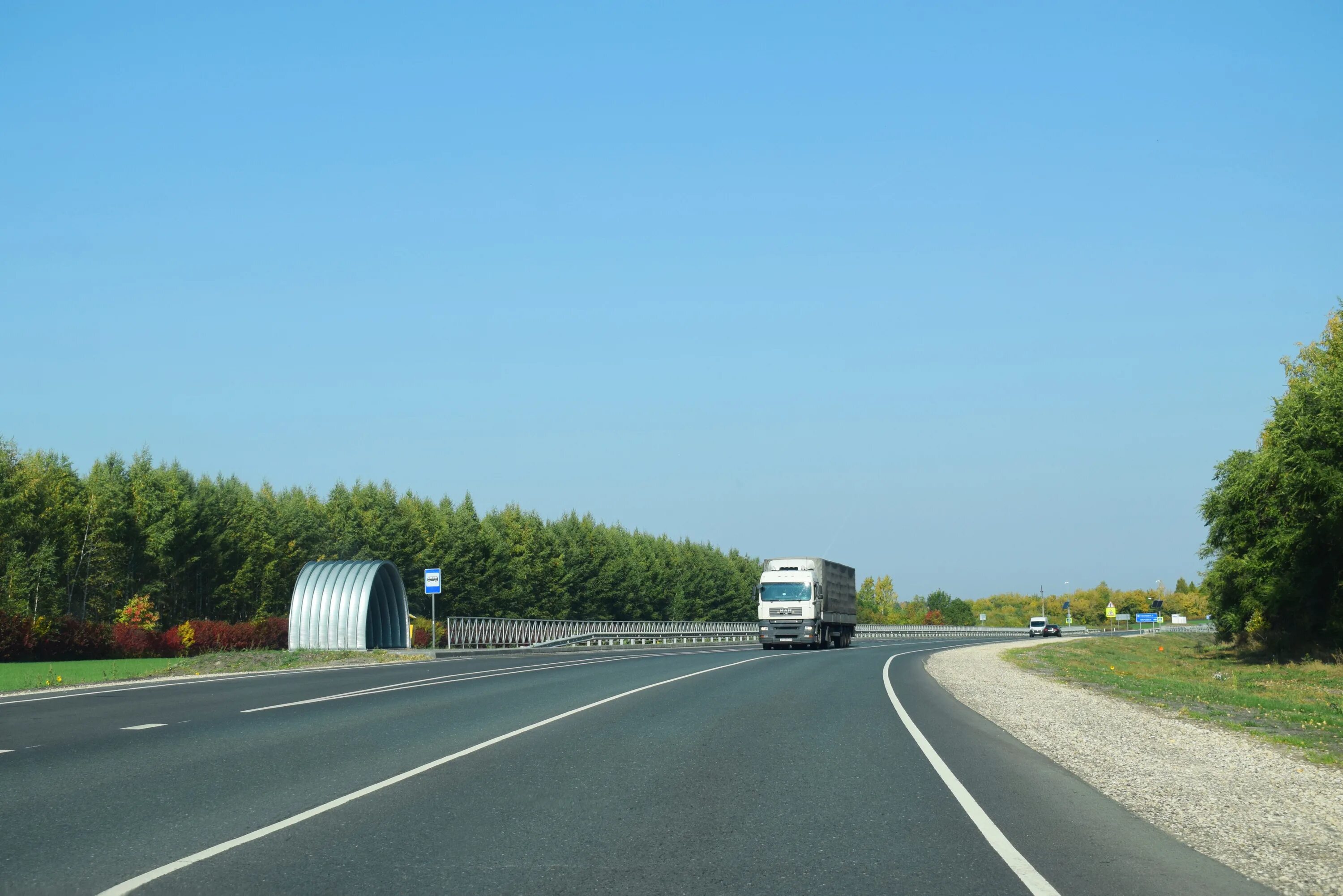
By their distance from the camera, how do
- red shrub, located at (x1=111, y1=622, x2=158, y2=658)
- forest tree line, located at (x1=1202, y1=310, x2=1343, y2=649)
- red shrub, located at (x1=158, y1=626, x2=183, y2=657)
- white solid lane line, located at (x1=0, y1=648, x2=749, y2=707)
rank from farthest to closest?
red shrub, located at (x1=158, y1=626, x2=183, y2=657) → red shrub, located at (x1=111, y1=622, x2=158, y2=658) → forest tree line, located at (x1=1202, y1=310, x2=1343, y2=649) → white solid lane line, located at (x1=0, y1=648, x2=749, y2=707)

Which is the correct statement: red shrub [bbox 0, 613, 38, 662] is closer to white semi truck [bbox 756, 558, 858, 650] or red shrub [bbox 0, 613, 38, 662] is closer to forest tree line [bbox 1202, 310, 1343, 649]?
white semi truck [bbox 756, 558, 858, 650]

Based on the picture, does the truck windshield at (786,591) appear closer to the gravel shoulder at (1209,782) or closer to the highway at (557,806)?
the gravel shoulder at (1209,782)

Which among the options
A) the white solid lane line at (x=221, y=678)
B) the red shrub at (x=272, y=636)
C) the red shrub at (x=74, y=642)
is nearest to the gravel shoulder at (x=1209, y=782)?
the white solid lane line at (x=221, y=678)

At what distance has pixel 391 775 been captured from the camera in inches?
404

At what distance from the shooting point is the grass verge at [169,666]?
27.0 m

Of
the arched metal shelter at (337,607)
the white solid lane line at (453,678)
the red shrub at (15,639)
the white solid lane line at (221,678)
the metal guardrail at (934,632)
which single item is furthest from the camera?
the metal guardrail at (934,632)

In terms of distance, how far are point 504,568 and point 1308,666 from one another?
82.0 metres

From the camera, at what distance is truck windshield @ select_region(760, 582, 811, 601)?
154 ft

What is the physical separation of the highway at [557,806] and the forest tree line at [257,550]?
171ft

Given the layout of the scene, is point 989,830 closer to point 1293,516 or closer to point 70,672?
point 70,672

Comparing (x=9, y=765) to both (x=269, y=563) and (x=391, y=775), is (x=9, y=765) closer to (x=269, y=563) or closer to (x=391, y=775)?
(x=391, y=775)

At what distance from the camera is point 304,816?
827cm

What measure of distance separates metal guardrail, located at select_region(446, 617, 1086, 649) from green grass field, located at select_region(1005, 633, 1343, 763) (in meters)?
16.3

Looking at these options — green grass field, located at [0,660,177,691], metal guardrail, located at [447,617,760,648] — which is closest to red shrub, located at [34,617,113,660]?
green grass field, located at [0,660,177,691]
